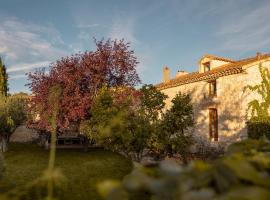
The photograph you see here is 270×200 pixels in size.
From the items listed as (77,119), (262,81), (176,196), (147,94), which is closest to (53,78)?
(77,119)

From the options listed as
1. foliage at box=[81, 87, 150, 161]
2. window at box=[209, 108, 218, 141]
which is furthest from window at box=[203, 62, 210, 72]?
foliage at box=[81, 87, 150, 161]

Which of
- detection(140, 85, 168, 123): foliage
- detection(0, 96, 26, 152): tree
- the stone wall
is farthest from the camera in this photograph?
detection(0, 96, 26, 152): tree

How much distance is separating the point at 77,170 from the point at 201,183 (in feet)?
53.8

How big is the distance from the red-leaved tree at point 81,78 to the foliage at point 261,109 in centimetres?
729

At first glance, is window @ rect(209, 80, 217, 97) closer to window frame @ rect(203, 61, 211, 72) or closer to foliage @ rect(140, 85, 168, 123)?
window frame @ rect(203, 61, 211, 72)

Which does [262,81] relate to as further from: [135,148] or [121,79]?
[135,148]

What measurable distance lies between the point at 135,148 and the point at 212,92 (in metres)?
12.1

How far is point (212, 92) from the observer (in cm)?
2528

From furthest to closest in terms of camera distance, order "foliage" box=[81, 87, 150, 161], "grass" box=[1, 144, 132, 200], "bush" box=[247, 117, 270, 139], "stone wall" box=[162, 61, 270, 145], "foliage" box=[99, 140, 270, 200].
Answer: "stone wall" box=[162, 61, 270, 145] → "bush" box=[247, 117, 270, 139] → "foliage" box=[81, 87, 150, 161] → "grass" box=[1, 144, 132, 200] → "foliage" box=[99, 140, 270, 200]

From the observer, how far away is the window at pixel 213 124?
24.6 m

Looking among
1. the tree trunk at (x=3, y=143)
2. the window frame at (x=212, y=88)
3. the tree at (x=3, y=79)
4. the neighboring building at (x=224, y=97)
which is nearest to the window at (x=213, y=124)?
the neighboring building at (x=224, y=97)

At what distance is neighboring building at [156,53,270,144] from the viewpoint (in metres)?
22.2

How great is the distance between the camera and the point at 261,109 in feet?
71.5

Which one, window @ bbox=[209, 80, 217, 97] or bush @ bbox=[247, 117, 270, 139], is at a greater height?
window @ bbox=[209, 80, 217, 97]
